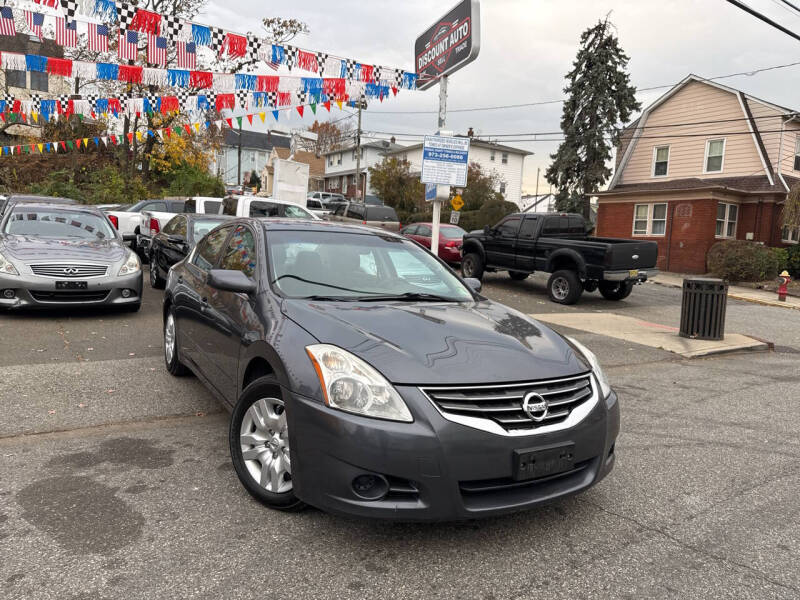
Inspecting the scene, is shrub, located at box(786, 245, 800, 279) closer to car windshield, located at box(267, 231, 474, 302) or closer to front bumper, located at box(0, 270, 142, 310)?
car windshield, located at box(267, 231, 474, 302)

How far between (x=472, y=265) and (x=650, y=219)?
12391 mm

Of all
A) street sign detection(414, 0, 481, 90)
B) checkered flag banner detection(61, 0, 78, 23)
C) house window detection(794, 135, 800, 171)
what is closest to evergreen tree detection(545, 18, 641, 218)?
house window detection(794, 135, 800, 171)

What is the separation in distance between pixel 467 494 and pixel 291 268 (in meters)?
1.92

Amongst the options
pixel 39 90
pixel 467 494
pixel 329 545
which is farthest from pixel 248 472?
pixel 39 90

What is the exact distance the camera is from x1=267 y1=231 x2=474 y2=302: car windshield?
3.73m

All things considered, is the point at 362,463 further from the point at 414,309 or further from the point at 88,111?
the point at 88,111

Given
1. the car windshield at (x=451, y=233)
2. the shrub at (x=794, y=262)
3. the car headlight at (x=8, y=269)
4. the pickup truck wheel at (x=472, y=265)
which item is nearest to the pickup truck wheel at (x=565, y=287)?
the pickup truck wheel at (x=472, y=265)

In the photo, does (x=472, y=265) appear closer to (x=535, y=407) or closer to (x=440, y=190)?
(x=440, y=190)

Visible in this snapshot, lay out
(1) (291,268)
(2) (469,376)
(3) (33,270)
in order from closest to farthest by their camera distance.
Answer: (2) (469,376), (1) (291,268), (3) (33,270)

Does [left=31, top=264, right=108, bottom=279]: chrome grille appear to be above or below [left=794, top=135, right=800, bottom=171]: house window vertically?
below

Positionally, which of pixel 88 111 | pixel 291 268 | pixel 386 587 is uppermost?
pixel 88 111

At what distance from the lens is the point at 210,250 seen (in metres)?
4.96

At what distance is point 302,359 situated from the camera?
9.45ft

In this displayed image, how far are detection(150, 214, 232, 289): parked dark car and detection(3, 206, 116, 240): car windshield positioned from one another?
3.25 ft
